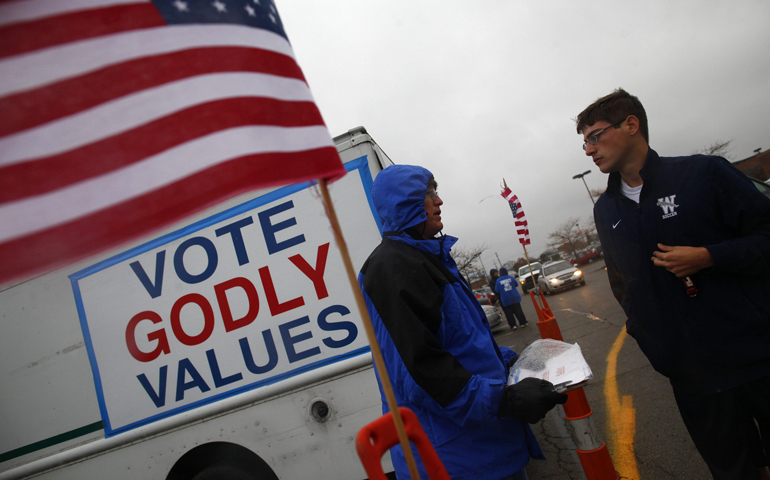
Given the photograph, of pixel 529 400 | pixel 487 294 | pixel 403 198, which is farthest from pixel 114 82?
pixel 487 294

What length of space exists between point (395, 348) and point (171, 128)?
113 cm

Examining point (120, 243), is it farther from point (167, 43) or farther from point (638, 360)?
point (638, 360)

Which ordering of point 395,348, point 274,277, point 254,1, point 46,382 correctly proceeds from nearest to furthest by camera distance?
point 254,1 < point 395,348 < point 274,277 < point 46,382

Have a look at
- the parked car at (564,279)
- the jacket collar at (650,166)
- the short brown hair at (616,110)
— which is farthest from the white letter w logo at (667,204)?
the parked car at (564,279)

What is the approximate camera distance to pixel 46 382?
314 centimetres

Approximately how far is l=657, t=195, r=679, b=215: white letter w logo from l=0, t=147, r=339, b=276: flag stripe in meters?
1.86

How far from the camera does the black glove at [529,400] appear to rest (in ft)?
4.61

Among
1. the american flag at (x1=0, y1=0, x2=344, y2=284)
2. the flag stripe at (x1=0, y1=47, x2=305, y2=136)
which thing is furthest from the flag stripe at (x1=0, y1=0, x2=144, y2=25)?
the flag stripe at (x1=0, y1=47, x2=305, y2=136)

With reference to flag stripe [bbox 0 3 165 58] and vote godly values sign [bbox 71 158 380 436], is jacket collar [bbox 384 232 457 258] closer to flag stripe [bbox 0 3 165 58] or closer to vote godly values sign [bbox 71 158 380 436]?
vote godly values sign [bbox 71 158 380 436]

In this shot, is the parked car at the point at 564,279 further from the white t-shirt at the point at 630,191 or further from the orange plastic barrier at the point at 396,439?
the orange plastic barrier at the point at 396,439

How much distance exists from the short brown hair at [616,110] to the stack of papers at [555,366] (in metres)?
1.32

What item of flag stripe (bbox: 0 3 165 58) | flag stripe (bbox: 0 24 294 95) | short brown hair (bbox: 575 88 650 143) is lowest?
short brown hair (bbox: 575 88 650 143)

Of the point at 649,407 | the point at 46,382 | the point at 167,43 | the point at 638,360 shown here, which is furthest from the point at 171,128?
the point at 638,360

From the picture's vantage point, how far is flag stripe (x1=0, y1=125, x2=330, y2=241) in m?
0.87
